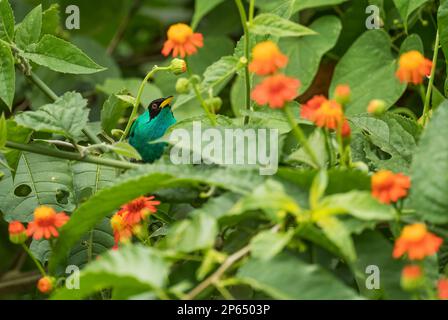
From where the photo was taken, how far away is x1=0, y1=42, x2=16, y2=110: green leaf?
1.59 m

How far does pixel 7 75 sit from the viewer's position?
1.59 m

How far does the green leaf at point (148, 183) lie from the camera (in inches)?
47.8

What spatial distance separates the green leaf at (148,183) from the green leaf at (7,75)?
361mm

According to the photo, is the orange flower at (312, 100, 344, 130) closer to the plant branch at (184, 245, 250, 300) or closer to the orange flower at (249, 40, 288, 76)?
the orange flower at (249, 40, 288, 76)

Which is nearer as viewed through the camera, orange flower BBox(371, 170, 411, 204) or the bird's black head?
orange flower BBox(371, 170, 411, 204)

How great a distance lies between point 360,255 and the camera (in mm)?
1211

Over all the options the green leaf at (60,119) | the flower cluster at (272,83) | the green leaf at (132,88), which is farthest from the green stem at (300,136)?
the green leaf at (132,88)

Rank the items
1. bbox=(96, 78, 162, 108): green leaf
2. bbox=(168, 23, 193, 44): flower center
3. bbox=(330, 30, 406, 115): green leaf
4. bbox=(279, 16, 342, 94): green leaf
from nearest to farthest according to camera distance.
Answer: bbox=(168, 23, 193, 44): flower center
bbox=(330, 30, 406, 115): green leaf
bbox=(279, 16, 342, 94): green leaf
bbox=(96, 78, 162, 108): green leaf

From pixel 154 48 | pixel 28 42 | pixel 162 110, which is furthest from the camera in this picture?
pixel 154 48

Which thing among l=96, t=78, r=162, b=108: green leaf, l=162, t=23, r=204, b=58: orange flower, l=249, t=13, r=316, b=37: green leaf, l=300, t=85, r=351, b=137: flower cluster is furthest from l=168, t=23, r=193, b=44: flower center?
l=96, t=78, r=162, b=108: green leaf

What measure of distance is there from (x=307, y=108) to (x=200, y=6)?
3.26 feet

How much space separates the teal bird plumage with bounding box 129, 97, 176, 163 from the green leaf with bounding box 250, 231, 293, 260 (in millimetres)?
809
